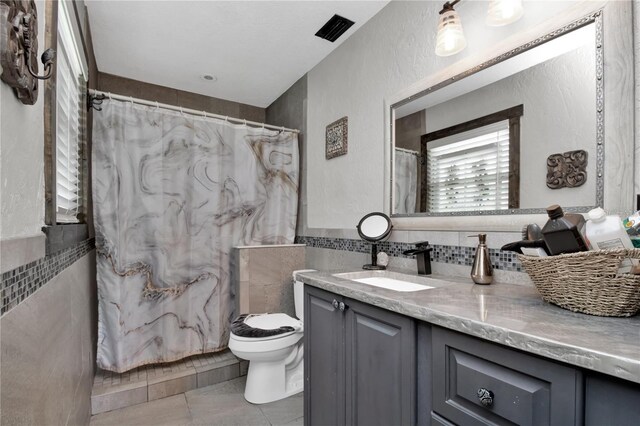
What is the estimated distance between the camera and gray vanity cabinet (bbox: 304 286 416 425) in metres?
0.95

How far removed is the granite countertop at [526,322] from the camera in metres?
0.54

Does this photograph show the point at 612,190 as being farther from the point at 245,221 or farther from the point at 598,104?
the point at 245,221

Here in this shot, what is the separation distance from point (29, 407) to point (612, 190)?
5.49 feet

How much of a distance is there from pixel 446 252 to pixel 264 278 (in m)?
1.42

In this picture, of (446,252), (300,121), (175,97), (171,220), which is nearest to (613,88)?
(446,252)

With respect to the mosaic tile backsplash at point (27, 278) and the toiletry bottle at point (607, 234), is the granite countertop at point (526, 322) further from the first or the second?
the mosaic tile backsplash at point (27, 278)

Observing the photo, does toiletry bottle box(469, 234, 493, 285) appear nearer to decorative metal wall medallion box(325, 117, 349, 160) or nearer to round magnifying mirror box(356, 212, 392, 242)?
round magnifying mirror box(356, 212, 392, 242)

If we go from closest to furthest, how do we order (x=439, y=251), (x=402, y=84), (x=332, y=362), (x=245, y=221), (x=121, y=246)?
(x=332, y=362), (x=439, y=251), (x=402, y=84), (x=121, y=246), (x=245, y=221)

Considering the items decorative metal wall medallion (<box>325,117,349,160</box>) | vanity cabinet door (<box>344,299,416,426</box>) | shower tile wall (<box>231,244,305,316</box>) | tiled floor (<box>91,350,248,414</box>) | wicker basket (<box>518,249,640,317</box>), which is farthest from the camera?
shower tile wall (<box>231,244,305,316</box>)

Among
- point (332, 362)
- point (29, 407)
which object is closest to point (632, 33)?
point (332, 362)

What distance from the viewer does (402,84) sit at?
1.74m

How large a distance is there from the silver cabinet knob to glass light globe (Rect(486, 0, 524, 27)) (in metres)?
1.29

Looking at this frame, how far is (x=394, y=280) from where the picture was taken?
1573mm

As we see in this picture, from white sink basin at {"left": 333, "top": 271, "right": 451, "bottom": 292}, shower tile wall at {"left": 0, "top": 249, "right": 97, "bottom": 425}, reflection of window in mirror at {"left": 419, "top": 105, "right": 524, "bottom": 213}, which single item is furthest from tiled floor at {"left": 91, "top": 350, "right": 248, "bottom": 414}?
reflection of window in mirror at {"left": 419, "top": 105, "right": 524, "bottom": 213}
